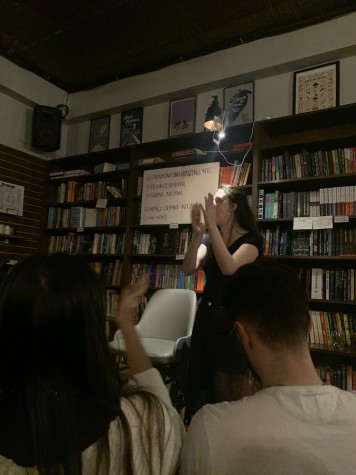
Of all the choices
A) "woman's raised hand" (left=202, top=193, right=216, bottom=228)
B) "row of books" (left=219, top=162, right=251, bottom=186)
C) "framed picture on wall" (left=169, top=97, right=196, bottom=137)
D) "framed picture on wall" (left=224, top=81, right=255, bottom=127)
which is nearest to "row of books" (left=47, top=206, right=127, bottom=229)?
"framed picture on wall" (left=169, top=97, right=196, bottom=137)

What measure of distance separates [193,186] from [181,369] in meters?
1.55

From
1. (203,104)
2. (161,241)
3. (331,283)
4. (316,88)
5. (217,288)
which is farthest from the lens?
(203,104)

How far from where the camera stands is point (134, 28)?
11.0ft

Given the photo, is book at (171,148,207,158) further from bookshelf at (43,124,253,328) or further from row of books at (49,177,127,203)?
row of books at (49,177,127,203)

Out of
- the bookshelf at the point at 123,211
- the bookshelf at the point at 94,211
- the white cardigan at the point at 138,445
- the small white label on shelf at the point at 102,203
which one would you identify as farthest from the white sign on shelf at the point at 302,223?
the white cardigan at the point at 138,445

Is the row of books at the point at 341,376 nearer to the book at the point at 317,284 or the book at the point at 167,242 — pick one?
the book at the point at 317,284

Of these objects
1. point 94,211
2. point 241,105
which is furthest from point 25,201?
point 241,105

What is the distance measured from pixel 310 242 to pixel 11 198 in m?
2.98

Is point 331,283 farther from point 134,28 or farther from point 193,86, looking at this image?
point 134,28

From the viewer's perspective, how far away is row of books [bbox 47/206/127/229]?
3.75 metres

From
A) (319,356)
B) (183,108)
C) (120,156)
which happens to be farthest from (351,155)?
(120,156)

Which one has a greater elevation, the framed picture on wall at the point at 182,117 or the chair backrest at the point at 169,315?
the framed picture on wall at the point at 182,117

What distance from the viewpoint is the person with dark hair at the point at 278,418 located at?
61 centimetres

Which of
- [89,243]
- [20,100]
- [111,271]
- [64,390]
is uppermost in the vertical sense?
[20,100]
